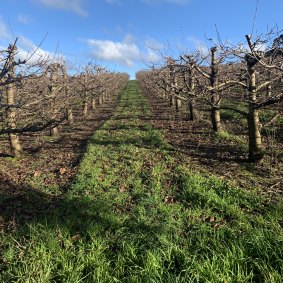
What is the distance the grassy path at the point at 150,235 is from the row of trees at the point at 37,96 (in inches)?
71.2

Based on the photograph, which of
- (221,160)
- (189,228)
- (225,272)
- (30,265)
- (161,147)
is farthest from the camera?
(161,147)

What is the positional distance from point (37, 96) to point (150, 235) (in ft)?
19.8

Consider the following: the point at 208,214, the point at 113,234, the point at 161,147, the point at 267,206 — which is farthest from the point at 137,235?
the point at 161,147

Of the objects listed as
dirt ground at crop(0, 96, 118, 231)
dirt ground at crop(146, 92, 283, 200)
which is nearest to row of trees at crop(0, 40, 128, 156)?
dirt ground at crop(0, 96, 118, 231)

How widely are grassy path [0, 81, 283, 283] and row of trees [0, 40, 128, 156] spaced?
1809 mm

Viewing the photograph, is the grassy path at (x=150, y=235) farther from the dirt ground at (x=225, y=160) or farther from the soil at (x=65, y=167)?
the dirt ground at (x=225, y=160)

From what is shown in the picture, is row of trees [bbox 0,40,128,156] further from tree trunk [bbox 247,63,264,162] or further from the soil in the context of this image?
tree trunk [bbox 247,63,264,162]

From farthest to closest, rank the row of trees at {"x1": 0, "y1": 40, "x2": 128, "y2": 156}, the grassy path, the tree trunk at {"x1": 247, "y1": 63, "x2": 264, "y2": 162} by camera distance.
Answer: the tree trunk at {"x1": 247, "y1": 63, "x2": 264, "y2": 162}
the row of trees at {"x1": 0, "y1": 40, "x2": 128, "y2": 156}
the grassy path

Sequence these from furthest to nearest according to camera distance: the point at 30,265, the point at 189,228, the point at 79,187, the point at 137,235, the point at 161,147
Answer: the point at 161,147
the point at 79,187
the point at 189,228
the point at 137,235
the point at 30,265

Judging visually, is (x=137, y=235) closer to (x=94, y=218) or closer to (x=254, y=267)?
(x=94, y=218)

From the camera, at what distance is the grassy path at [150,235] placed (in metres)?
3.86

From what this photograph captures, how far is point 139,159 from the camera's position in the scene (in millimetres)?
9672

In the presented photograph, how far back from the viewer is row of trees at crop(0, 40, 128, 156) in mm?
5906

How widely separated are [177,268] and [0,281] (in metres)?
2.27
